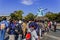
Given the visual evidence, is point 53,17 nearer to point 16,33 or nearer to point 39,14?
point 39,14

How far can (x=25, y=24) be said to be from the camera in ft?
43.8

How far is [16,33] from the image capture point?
1056 centimetres

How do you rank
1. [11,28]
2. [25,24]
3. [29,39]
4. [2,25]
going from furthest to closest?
[25,24], [11,28], [2,25], [29,39]

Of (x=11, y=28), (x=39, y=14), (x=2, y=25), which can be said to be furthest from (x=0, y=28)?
(x=39, y=14)

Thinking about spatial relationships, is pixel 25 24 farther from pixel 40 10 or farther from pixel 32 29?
pixel 40 10

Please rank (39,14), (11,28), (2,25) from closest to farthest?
1. (2,25)
2. (11,28)
3. (39,14)

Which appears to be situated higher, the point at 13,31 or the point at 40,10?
the point at 40,10

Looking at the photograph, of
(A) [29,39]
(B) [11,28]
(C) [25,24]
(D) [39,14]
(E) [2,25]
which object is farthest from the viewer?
(D) [39,14]

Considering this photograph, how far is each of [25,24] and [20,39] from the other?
2.38 metres

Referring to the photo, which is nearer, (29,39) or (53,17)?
(29,39)

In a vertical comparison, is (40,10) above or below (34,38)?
above

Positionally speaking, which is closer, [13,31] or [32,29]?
[32,29]

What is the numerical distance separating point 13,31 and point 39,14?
35668mm

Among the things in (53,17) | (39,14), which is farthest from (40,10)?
(53,17)
